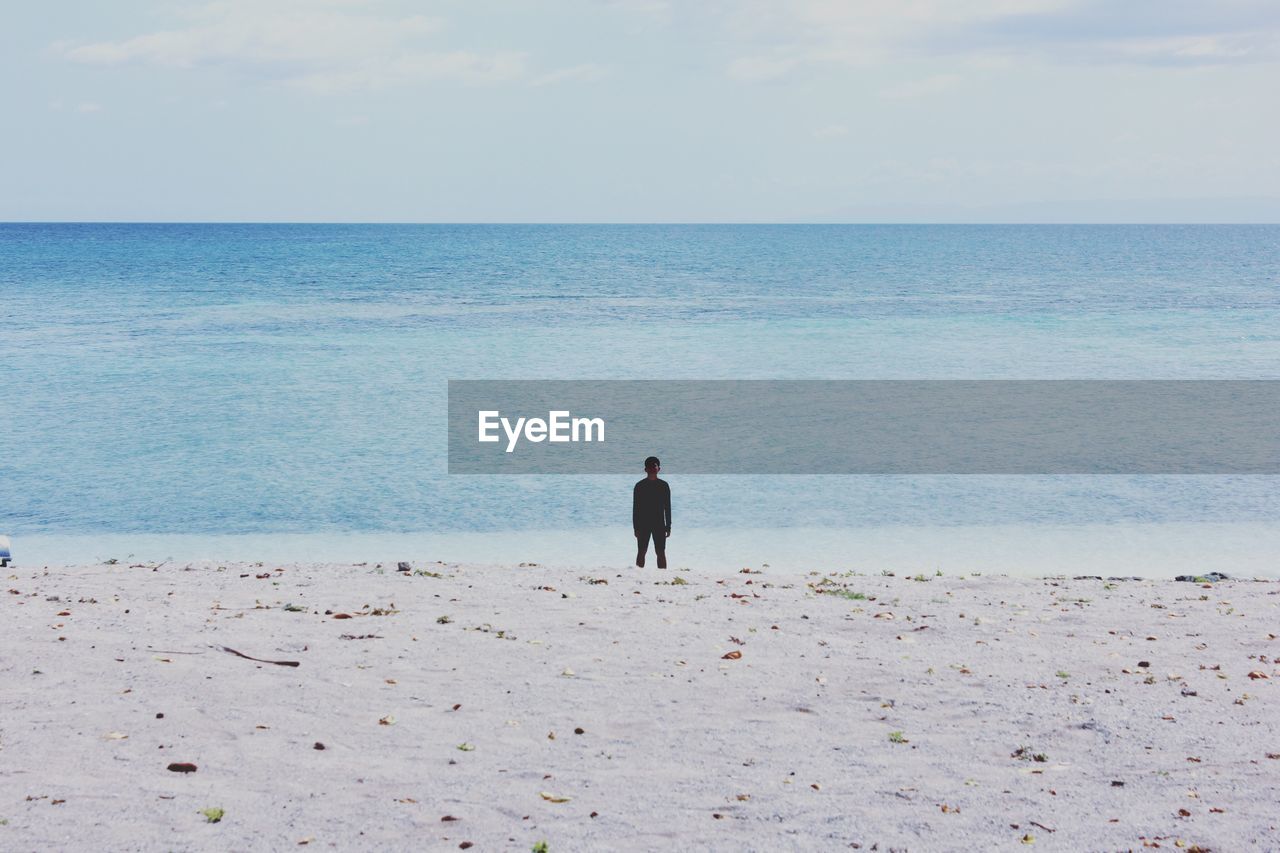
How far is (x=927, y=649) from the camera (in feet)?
36.2

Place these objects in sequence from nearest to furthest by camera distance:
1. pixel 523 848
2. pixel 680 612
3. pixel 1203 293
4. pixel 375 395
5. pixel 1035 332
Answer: pixel 523 848 < pixel 680 612 < pixel 375 395 < pixel 1035 332 < pixel 1203 293

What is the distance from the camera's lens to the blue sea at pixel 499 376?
2052cm

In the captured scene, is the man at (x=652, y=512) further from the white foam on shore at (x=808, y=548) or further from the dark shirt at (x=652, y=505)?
the white foam on shore at (x=808, y=548)

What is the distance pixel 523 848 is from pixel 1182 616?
889cm

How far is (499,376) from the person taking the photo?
42.8 metres

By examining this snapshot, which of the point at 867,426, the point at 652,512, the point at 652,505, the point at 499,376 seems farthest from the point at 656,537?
the point at 499,376

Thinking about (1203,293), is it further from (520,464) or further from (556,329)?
(520,464)

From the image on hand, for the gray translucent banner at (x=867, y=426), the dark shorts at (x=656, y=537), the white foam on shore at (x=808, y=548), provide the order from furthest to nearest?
the gray translucent banner at (x=867, y=426) < the white foam on shore at (x=808, y=548) < the dark shorts at (x=656, y=537)

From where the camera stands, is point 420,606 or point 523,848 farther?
point 420,606

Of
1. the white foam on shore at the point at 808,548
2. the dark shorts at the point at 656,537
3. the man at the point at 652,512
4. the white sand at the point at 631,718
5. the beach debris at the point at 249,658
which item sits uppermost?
the man at the point at 652,512

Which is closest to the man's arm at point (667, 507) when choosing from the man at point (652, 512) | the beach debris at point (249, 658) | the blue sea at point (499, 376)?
the man at point (652, 512)

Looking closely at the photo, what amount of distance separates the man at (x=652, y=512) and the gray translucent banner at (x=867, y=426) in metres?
10.6

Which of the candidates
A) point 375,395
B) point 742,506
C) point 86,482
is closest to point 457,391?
point 375,395

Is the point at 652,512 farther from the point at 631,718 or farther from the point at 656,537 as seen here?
the point at 631,718
